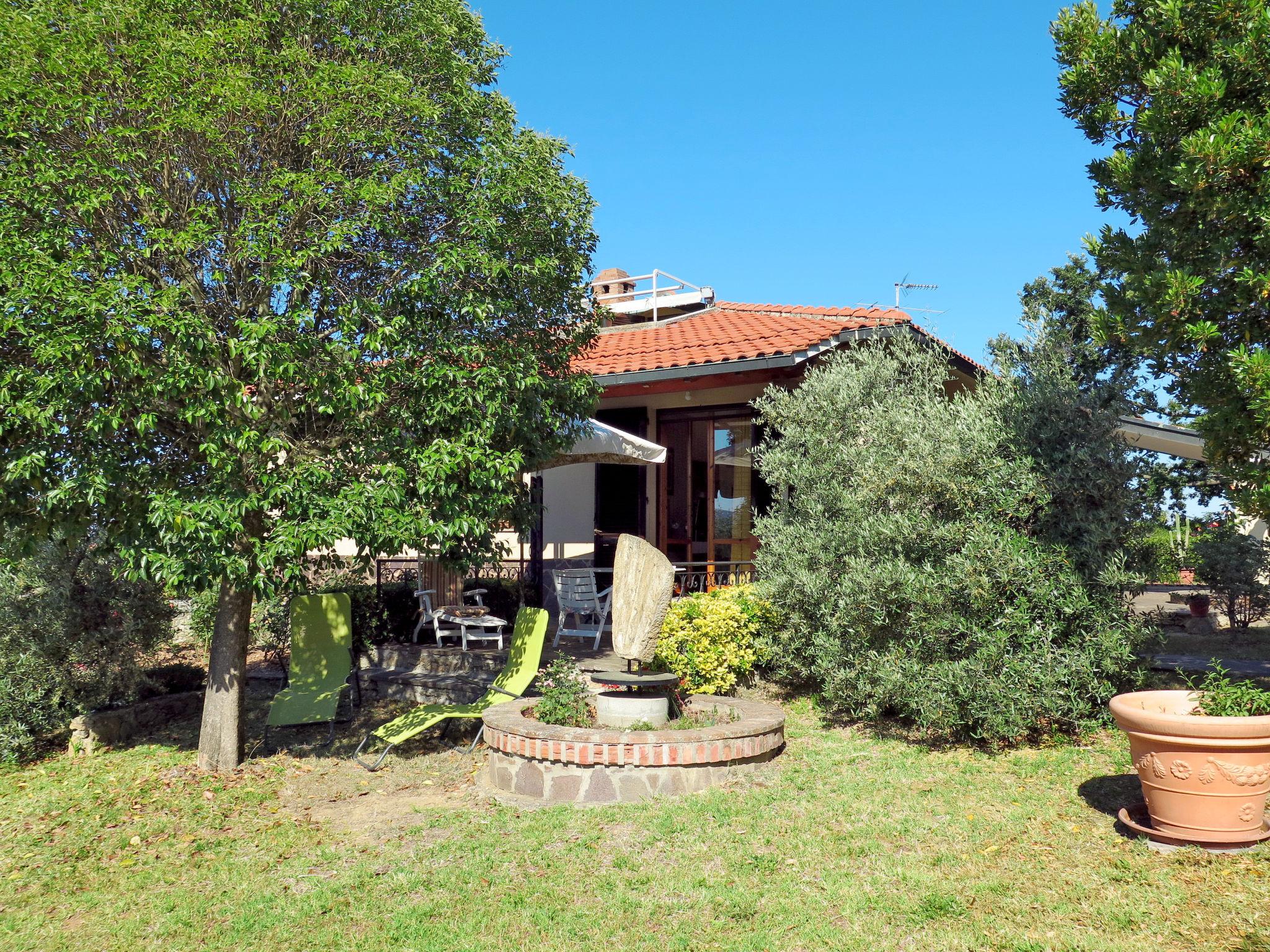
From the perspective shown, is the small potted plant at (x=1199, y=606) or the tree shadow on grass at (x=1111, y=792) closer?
the tree shadow on grass at (x=1111, y=792)

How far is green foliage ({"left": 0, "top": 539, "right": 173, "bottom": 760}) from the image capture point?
Answer: 7.27 metres

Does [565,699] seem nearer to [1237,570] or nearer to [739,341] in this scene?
[739,341]

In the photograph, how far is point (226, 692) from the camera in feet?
22.8

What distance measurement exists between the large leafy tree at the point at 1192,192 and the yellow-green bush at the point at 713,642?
3.63 m

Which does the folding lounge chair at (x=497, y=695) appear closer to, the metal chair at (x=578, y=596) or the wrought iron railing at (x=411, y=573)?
the metal chair at (x=578, y=596)

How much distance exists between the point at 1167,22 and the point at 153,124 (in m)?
5.96

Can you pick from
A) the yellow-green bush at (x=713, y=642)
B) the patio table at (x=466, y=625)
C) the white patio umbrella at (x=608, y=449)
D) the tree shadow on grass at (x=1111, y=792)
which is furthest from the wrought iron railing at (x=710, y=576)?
the tree shadow on grass at (x=1111, y=792)

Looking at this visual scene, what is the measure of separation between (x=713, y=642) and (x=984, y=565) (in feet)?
7.89

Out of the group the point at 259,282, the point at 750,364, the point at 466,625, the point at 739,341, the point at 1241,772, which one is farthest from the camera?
the point at 739,341

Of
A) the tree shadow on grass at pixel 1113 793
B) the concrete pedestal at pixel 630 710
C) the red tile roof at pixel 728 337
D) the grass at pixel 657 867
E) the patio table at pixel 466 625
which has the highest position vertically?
the red tile roof at pixel 728 337

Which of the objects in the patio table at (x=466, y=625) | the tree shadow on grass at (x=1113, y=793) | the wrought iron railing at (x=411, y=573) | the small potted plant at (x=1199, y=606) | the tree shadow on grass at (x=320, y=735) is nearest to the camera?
the tree shadow on grass at (x=1113, y=793)

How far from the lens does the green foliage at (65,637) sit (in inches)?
286

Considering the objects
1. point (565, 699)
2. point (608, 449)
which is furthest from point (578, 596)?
point (565, 699)

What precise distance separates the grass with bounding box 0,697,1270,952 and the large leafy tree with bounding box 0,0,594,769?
1.55 m
